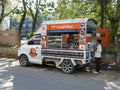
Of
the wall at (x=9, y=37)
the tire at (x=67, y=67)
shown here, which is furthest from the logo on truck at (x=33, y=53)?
the wall at (x=9, y=37)

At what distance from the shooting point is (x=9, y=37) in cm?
2092

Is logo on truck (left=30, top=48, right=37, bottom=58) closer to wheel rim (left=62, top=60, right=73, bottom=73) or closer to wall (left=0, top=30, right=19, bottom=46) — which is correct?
wheel rim (left=62, top=60, right=73, bottom=73)

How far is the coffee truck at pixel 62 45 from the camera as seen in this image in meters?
10.6

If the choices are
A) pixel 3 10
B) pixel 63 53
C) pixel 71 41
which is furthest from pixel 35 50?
pixel 3 10

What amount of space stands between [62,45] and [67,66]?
107 cm

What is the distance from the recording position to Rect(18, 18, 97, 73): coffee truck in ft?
34.8

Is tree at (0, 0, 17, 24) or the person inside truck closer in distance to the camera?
the person inside truck

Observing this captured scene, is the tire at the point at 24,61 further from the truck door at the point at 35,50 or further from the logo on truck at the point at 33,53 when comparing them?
the logo on truck at the point at 33,53

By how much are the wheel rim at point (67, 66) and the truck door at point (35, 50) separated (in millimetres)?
1531

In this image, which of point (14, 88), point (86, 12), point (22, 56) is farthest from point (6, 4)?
point (14, 88)

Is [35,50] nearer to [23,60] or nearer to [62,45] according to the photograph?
[23,60]

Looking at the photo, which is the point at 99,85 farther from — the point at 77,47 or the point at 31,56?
the point at 31,56

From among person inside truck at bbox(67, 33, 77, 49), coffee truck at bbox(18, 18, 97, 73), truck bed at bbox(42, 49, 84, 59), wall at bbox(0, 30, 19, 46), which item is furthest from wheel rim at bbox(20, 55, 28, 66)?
wall at bbox(0, 30, 19, 46)

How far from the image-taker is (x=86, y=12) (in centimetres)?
2639
